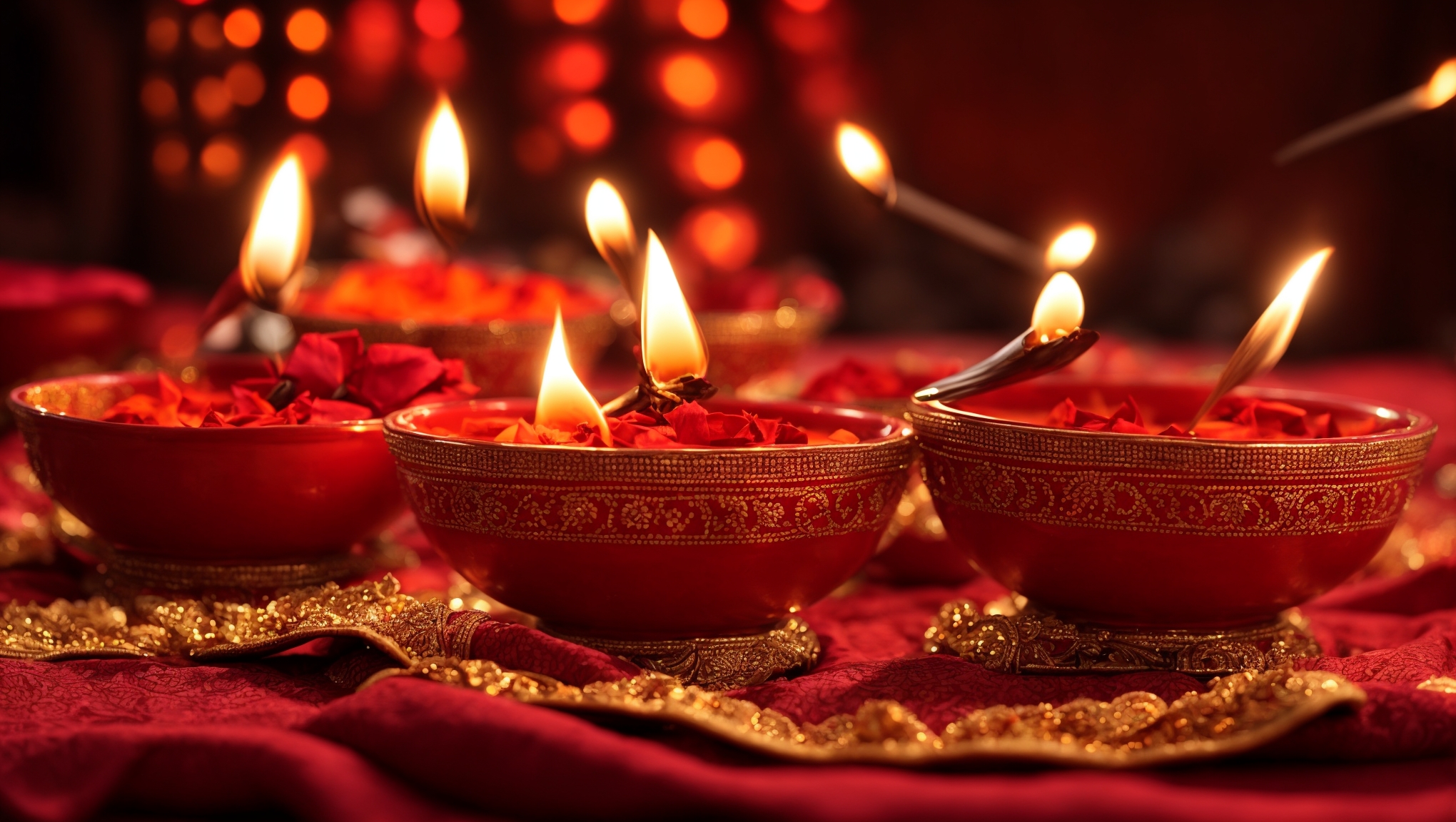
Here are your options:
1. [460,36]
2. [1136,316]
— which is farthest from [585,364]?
[460,36]

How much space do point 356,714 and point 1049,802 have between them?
Answer: 45cm

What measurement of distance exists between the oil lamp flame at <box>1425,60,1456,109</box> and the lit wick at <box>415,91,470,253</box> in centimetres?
93

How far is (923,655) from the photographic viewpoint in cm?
116

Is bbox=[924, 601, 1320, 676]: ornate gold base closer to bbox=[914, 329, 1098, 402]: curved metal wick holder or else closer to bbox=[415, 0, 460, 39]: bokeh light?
bbox=[914, 329, 1098, 402]: curved metal wick holder

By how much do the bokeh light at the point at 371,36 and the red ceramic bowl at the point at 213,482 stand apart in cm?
308

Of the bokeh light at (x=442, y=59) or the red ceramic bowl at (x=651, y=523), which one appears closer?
the red ceramic bowl at (x=651, y=523)

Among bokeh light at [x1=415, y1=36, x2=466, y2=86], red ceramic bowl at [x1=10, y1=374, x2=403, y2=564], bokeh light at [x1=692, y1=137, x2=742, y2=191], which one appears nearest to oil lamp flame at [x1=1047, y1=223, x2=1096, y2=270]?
red ceramic bowl at [x1=10, y1=374, x2=403, y2=564]

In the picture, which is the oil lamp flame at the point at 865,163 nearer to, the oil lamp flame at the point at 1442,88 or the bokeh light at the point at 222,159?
the oil lamp flame at the point at 1442,88

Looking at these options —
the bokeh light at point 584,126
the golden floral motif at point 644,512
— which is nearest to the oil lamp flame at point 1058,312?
the golden floral motif at point 644,512

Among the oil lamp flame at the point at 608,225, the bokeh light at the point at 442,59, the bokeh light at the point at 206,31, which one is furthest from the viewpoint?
the bokeh light at the point at 442,59

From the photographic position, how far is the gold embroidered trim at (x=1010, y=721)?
88cm

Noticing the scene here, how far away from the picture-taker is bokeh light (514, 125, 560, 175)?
424 cm

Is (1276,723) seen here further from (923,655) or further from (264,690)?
(264,690)

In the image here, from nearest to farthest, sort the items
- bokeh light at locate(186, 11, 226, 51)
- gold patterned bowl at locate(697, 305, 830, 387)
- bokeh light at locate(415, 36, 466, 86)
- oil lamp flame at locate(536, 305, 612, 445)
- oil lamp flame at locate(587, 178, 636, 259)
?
oil lamp flame at locate(536, 305, 612, 445), oil lamp flame at locate(587, 178, 636, 259), gold patterned bowl at locate(697, 305, 830, 387), bokeh light at locate(186, 11, 226, 51), bokeh light at locate(415, 36, 466, 86)
